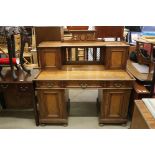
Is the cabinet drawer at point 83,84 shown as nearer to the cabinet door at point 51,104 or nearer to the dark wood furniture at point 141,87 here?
the cabinet door at point 51,104

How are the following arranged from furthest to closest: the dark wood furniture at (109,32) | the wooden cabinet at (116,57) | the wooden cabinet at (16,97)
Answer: the wooden cabinet at (16,97) < the dark wood furniture at (109,32) < the wooden cabinet at (116,57)

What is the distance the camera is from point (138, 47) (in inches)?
101

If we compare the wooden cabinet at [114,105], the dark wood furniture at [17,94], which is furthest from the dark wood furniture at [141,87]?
the dark wood furniture at [17,94]

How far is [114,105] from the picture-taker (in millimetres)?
2062

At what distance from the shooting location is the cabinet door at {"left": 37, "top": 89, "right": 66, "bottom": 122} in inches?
78.1

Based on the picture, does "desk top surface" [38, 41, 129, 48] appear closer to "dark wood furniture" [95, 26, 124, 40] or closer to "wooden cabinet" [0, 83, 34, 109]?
"dark wood furniture" [95, 26, 124, 40]

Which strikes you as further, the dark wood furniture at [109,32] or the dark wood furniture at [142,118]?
the dark wood furniture at [109,32]

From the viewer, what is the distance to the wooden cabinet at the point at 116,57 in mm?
2016

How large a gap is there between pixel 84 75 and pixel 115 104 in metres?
0.54

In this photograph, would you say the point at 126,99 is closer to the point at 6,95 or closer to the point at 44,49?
the point at 44,49

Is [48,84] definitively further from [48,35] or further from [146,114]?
[146,114]

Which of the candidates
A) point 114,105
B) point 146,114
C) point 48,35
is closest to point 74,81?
point 114,105

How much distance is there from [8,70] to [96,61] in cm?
127

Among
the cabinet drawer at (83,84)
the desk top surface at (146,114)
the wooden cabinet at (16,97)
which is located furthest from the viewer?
the wooden cabinet at (16,97)
